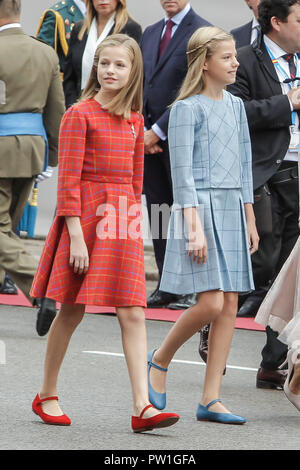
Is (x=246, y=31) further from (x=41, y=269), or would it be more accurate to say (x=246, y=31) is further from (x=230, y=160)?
(x=41, y=269)

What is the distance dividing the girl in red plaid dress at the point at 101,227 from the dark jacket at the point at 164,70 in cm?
352

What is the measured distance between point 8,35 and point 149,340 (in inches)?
84.9

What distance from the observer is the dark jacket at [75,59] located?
9.31 meters

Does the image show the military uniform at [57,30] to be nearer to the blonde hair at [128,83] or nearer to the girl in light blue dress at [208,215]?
the girl in light blue dress at [208,215]

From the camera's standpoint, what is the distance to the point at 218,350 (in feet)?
18.4

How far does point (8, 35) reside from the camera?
27.1ft

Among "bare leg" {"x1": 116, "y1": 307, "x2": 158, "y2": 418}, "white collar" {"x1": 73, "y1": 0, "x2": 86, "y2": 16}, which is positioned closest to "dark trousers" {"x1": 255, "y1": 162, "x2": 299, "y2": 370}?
"bare leg" {"x1": 116, "y1": 307, "x2": 158, "y2": 418}

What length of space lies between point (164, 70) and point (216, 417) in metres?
3.96

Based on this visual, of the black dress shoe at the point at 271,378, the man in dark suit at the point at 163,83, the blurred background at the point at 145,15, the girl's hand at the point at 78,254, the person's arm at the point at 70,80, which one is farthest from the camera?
the blurred background at the point at 145,15

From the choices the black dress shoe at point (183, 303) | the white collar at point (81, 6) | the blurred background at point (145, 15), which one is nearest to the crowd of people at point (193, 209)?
the black dress shoe at point (183, 303)

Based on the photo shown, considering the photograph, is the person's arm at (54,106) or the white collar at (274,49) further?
the person's arm at (54,106)

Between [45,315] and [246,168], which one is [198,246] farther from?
[45,315]
